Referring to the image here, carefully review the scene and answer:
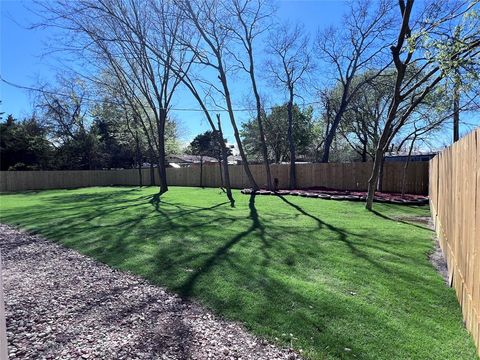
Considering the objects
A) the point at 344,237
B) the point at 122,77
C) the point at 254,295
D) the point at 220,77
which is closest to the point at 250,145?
the point at 122,77

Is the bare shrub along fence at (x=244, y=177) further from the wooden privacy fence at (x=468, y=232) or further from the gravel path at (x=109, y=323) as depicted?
the gravel path at (x=109, y=323)

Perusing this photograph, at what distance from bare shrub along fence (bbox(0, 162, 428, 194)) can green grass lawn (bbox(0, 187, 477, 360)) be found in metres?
6.93

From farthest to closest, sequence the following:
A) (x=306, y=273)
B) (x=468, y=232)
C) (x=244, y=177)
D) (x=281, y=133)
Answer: (x=281, y=133), (x=244, y=177), (x=306, y=273), (x=468, y=232)

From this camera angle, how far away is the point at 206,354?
248 cm

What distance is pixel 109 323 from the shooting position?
116 inches

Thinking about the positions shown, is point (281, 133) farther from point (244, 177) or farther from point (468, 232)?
point (468, 232)

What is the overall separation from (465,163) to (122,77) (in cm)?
1978

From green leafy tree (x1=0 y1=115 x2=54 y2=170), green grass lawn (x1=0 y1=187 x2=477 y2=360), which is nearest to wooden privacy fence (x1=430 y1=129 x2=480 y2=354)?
green grass lawn (x1=0 y1=187 x2=477 y2=360)

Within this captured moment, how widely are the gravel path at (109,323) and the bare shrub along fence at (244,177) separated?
13.5m

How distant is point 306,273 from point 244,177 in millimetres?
16563

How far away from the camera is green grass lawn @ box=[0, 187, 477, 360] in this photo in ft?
8.89

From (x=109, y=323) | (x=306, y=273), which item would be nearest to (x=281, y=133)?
(x=306, y=273)

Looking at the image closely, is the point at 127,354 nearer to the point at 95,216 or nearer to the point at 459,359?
the point at 459,359

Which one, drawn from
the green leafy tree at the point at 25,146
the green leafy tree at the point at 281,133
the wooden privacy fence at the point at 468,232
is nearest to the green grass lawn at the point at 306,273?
the wooden privacy fence at the point at 468,232
